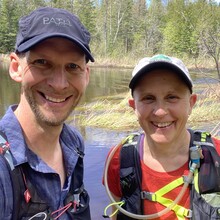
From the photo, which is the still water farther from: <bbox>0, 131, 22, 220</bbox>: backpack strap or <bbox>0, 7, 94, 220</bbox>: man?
<bbox>0, 131, 22, 220</bbox>: backpack strap

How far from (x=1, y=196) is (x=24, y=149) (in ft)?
1.09

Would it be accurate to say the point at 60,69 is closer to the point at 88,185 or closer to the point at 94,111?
the point at 88,185

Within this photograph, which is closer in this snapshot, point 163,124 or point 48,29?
point 48,29

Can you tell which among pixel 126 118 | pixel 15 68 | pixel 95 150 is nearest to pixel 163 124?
pixel 15 68

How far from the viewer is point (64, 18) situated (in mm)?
1907

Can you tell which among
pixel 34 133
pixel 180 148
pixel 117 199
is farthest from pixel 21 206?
pixel 180 148

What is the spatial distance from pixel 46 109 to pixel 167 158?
0.93 m

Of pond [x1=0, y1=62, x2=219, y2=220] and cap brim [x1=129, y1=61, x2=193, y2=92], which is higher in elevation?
cap brim [x1=129, y1=61, x2=193, y2=92]

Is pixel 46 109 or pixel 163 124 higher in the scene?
pixel 46 109

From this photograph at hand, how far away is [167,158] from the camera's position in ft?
7.60

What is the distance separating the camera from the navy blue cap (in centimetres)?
180

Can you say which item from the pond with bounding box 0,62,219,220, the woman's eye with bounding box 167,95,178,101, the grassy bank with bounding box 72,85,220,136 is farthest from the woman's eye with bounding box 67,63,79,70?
the grassy bank with bounding box 72,85,220,136

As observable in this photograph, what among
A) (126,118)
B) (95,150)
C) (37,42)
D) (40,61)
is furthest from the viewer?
(126,118)

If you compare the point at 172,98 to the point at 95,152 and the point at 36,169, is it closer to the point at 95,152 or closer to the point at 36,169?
the point at 36,169
